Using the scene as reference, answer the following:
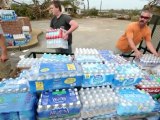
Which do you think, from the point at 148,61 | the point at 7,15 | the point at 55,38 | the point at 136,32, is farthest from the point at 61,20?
the point at 7,15

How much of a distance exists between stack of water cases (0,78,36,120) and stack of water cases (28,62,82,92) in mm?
112

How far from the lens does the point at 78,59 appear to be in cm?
209

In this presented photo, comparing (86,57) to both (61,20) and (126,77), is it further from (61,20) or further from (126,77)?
(61,20)

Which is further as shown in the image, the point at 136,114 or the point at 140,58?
the point at 140,58

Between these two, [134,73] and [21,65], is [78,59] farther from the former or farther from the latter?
[21,65]

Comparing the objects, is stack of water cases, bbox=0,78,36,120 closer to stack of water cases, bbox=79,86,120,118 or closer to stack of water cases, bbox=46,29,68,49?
stack of water cases, bbox=79,86,120,118

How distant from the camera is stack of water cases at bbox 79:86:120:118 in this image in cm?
153

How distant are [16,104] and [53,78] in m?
0.37

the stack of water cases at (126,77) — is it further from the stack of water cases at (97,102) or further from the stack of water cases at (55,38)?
the stack of water cases at (55,38)

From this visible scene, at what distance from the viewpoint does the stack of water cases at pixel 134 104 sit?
64.6 inches

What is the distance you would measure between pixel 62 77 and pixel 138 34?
1891mm

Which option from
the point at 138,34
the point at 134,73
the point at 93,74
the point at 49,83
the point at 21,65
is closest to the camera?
the point at 49,83

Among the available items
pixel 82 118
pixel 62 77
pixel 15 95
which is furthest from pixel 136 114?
pixel 15 95

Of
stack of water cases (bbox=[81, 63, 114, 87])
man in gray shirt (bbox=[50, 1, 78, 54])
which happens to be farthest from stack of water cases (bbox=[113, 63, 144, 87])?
man in gray shirt (bbox=[50, 1, 78, 54])
